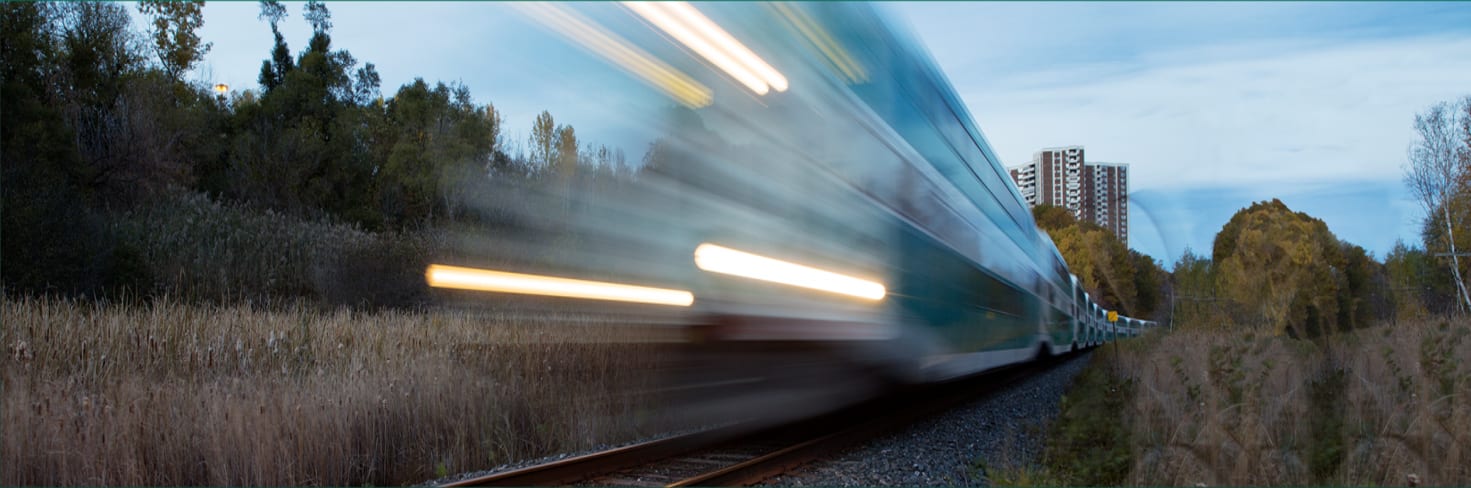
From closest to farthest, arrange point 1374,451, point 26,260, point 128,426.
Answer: point 1374,451, point 128,426, point 26,260

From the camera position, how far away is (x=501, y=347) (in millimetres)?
9055

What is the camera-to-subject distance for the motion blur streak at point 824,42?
19.8 ft

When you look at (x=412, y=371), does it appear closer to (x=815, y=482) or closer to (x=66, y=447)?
(x=66, y=447)

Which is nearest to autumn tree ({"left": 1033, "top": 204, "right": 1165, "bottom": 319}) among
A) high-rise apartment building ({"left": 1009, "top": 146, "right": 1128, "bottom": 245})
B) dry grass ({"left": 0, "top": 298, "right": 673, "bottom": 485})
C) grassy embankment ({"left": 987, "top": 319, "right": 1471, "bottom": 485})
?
high-rise apartment building ({"left": 1009, "top": 146, "right": 1128, "bottom": 245})

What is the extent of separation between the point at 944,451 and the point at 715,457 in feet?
7.05

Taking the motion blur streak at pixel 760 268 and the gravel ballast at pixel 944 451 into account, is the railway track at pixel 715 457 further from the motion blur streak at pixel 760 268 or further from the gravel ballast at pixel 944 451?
the motion blur streak at pixel 760 268

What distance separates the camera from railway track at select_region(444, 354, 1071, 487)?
6.20m

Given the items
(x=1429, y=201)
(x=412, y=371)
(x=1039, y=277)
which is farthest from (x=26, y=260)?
(x=1429, y=201)

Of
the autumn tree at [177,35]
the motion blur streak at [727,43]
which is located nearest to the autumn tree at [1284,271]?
the motion blur streak at [727,43]

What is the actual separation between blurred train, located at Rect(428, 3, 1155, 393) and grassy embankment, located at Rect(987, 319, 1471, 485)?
6.01 ft

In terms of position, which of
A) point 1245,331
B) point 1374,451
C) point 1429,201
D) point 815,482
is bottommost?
point 815,482

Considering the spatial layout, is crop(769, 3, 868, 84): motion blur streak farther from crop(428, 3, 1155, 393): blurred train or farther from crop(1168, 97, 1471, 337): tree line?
crop(1168, 97, 1471, 337): tree line

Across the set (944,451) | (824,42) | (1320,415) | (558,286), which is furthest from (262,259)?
(1320,415)

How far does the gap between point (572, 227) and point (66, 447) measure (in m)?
3.57
